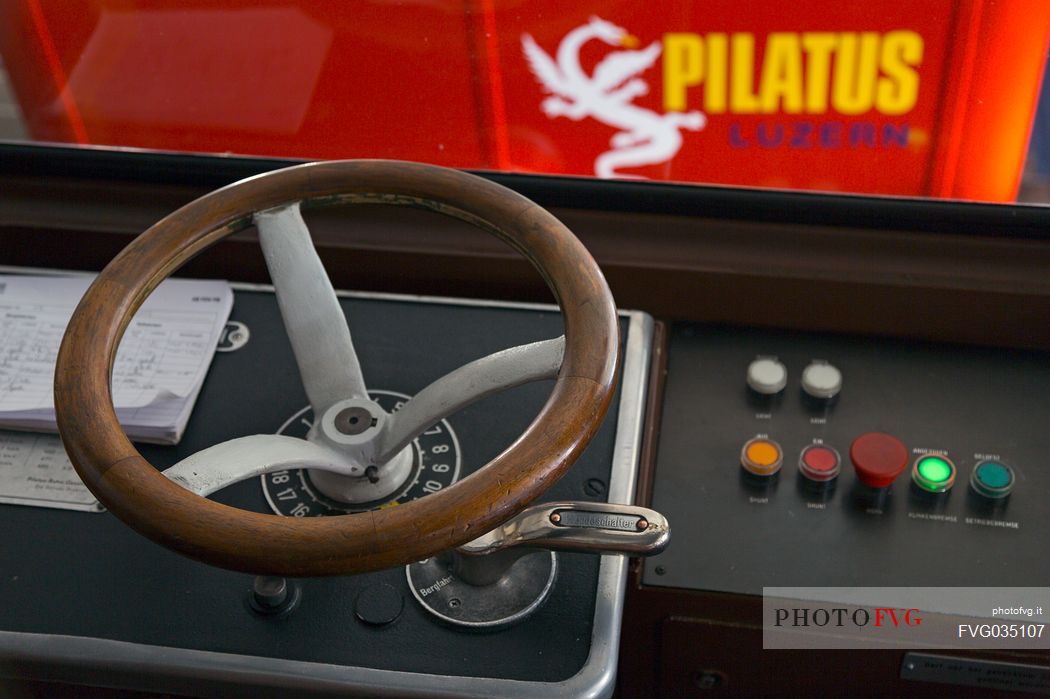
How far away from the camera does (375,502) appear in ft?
3.74

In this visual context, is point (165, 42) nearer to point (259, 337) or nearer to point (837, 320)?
point (259, 337)

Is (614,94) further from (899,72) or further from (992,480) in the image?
(992,480)

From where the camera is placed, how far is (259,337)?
1.37 m

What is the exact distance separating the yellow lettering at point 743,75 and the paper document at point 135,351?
0.71 metres

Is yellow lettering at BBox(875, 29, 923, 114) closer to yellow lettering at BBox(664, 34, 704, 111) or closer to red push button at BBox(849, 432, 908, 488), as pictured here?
yellow lettering at BBox(664, 34, 704, 111)

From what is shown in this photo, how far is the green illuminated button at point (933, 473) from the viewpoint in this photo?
1229 millimetres

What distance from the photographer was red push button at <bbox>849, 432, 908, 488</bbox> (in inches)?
47.9

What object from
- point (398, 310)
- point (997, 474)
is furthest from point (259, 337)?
point (997, 474)

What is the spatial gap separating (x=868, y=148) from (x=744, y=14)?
232 millimetres

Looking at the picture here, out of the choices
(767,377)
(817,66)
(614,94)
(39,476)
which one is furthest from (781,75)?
(39,476)

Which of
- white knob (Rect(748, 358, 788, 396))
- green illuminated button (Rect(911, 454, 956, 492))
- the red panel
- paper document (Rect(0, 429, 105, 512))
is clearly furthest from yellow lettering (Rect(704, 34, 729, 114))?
paper document (Rect(0, 429, 105, 512))

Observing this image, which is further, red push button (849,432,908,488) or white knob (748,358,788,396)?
white knob (748,358,788,396)

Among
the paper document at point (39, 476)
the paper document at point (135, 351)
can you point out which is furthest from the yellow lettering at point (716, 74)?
the paper document at point (39, 476)

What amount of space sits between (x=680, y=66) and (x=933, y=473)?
566mm
